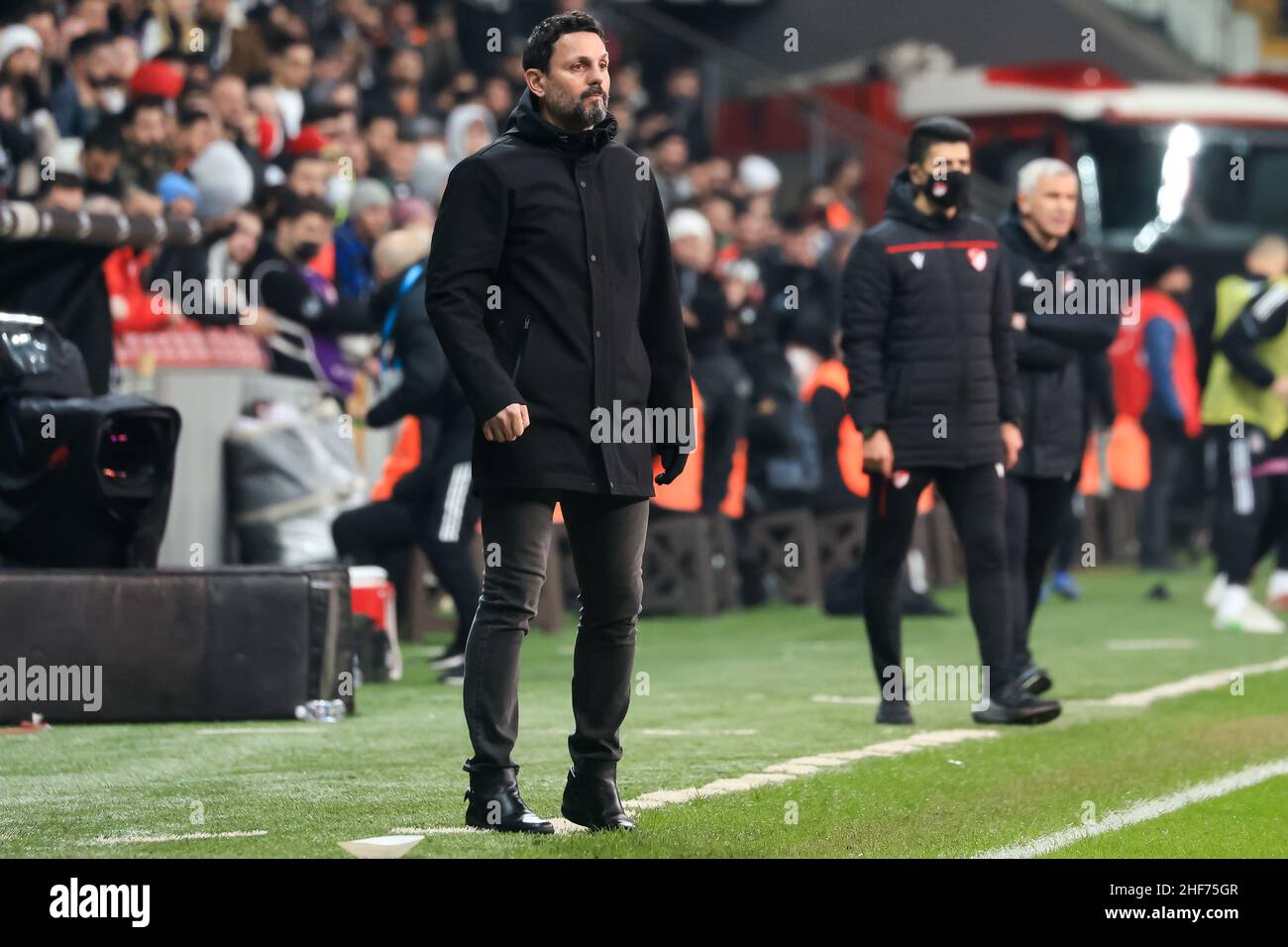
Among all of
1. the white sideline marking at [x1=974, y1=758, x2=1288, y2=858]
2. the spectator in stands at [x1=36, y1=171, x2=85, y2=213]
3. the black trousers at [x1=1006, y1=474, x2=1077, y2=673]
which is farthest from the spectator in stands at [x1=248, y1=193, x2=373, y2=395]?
the white sideline marking at [x1=974, y1=758, x2=1288, y2=858]

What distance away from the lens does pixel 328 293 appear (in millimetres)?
14672

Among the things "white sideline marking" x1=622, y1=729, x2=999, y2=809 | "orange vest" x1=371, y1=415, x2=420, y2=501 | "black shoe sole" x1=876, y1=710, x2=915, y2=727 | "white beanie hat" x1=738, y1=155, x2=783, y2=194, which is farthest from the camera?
"white beanie hat" x1=738, y1=155, x2=783, y2=194

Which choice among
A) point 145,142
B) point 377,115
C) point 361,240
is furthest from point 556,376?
point 377,115

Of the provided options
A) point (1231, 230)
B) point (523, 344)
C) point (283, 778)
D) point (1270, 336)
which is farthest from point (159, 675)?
point (1231, 230)

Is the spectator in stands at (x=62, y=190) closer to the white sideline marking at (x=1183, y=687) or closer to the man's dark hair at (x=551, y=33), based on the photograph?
the white sideline marking at (x=1183, y=687)

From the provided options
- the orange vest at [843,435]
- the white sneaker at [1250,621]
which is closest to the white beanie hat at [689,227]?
the orange vest at [843,435]

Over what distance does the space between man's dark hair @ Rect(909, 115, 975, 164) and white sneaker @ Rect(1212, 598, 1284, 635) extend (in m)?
5.74

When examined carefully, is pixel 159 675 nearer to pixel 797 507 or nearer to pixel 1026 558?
pixel 1026 558

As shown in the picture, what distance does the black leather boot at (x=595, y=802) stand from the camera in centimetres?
686

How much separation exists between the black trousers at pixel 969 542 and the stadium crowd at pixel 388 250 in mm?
718

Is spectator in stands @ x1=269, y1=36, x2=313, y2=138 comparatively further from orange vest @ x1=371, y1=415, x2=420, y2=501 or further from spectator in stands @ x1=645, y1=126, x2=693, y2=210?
orange vest @ x1=371, y1=415, x2=420, y2=501

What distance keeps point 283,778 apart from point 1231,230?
60.1ft

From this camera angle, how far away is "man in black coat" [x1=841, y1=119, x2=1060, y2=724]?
32.3ft

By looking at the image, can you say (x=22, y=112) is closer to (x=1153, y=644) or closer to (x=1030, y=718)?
(x=1153, y=644)
